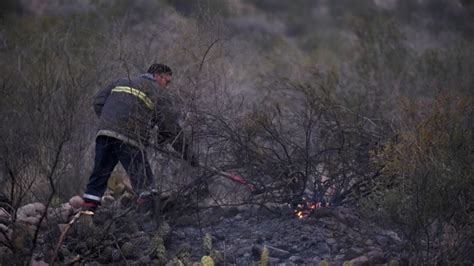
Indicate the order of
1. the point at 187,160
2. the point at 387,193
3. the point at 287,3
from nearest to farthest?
the point at 387,193, the point at 187,160, the point at 287,3

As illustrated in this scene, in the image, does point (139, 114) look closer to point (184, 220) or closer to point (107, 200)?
point (184, 220)

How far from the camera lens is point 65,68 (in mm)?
10852

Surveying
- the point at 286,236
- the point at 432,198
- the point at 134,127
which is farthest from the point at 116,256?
the point at 432,198

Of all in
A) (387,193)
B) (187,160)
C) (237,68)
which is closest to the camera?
(387,193)

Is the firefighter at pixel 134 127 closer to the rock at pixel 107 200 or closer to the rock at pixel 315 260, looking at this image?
the rock at pixel 107 200

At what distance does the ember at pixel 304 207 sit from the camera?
7844 millimetres

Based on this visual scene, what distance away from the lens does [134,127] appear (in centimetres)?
768

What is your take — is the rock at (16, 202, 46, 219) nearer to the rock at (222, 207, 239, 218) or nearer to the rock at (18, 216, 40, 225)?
the rock at (18, 216, 40, 225)

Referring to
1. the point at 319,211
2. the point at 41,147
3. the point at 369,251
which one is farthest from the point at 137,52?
the point at 369,251

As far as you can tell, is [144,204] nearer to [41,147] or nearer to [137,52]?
[41,147]

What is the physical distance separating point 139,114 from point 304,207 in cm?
183

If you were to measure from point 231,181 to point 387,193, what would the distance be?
2050mm

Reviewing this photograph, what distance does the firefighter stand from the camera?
756 centimetres

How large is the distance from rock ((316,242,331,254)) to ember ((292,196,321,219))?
0.65 meters
